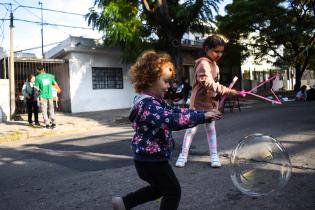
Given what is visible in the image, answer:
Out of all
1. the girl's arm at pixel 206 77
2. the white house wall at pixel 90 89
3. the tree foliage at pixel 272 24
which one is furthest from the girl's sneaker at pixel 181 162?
the tree foliage at pixel 272 24

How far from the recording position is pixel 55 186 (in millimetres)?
5070

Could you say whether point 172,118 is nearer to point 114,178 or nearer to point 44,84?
point 114,178

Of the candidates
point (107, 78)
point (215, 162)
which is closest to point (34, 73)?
point (107, 78)

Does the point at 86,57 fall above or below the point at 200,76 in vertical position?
above

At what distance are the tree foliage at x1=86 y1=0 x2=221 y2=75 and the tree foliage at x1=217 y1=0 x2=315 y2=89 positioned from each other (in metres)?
7.39

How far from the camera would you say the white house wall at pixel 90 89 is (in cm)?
1900

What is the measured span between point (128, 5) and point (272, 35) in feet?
37.1

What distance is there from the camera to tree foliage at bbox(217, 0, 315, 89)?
84.6 feet

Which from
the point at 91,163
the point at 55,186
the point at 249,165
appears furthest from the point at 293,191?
the point at 91,163

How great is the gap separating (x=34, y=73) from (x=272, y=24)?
16365mm

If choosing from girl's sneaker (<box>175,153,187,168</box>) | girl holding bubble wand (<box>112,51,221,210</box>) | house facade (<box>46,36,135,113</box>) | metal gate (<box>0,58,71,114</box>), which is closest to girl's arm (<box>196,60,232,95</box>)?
girl's sneaker (<box>175,153,187,168</box>)

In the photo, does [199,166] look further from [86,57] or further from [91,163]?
[86,57]

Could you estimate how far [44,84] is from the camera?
1200 centimetres

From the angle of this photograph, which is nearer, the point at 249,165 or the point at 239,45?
the point at 249,165
